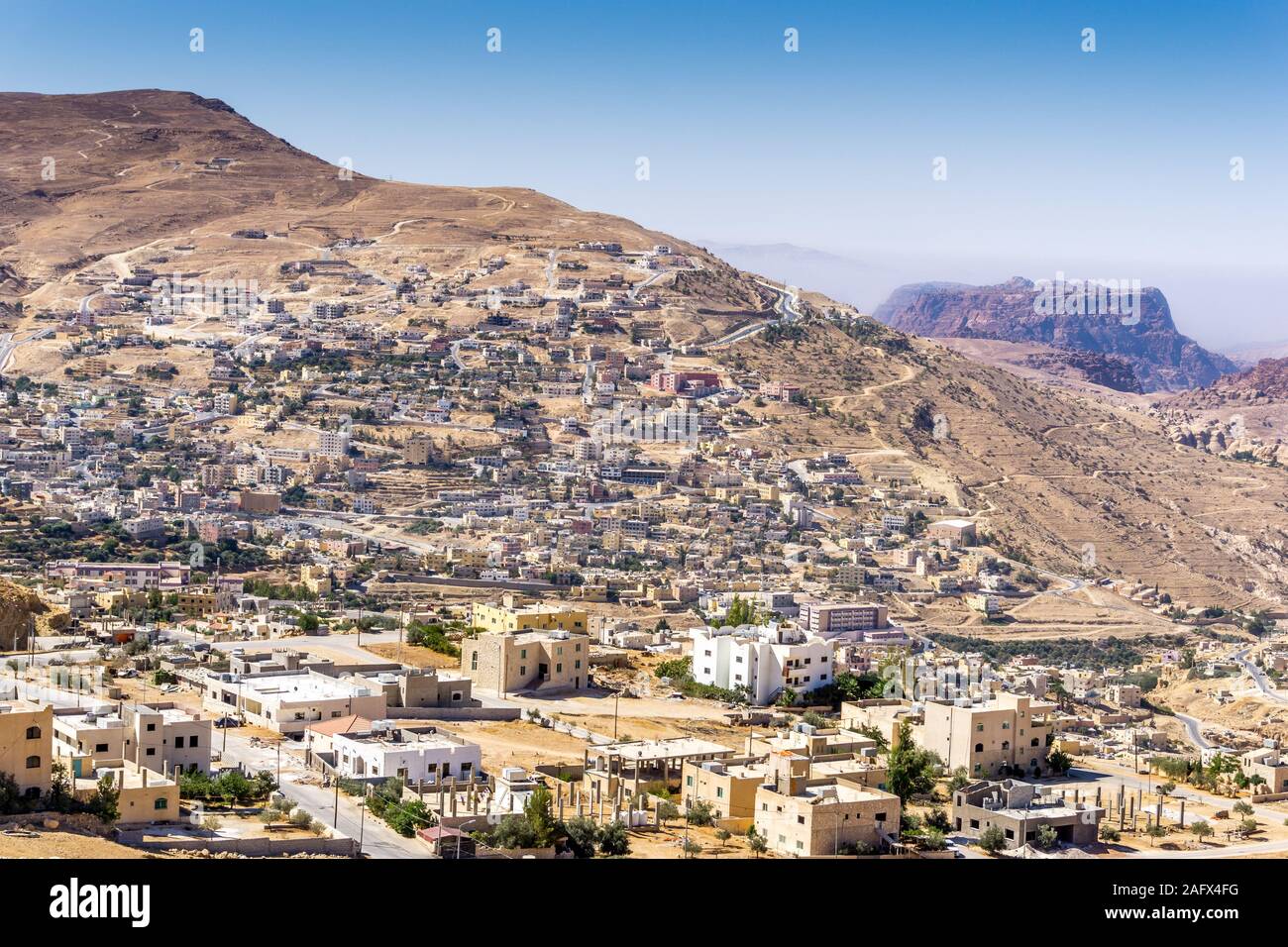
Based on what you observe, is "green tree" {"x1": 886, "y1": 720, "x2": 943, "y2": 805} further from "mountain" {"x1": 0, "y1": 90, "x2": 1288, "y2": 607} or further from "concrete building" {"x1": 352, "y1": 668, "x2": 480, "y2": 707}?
"mountain" {"x1": 0, "y1": 90, "x2": 1288, "y2": 607}

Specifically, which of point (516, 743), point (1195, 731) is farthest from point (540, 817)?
point (1195, 731)

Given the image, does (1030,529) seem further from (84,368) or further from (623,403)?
(84,368)

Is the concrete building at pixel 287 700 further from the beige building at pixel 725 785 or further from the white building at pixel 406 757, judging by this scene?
the beige building at pixel 725 785

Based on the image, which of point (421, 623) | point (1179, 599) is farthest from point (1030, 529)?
point (421, 623)

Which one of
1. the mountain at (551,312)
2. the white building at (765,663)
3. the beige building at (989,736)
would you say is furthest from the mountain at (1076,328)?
the beige building at (989,736)

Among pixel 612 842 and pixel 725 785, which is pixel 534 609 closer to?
pixel 725 785

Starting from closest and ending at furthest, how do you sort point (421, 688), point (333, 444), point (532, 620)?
1. point (421, 688)
2. point (532, 620)
3. point (333, 444)

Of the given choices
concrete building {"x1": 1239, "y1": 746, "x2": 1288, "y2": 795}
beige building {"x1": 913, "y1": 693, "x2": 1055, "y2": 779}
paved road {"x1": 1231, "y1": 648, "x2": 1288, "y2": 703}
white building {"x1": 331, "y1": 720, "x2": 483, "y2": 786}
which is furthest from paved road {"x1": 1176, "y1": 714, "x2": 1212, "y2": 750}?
white building {"x1": 331, "y1": 720, "x2": 483, "y2": 786}
